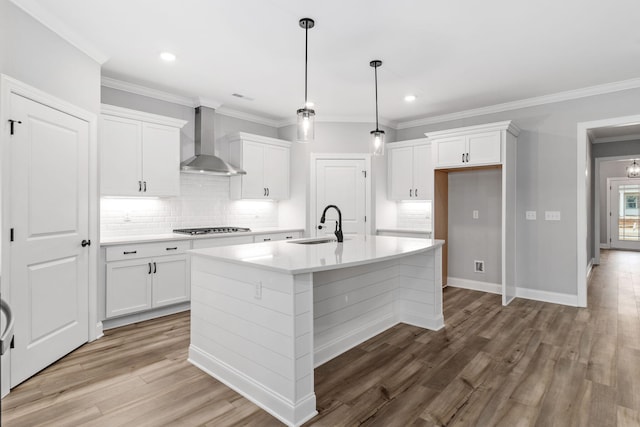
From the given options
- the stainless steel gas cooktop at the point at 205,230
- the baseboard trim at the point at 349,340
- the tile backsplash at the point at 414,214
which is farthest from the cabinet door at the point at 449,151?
the stainless steel gas cooktop at the point at 205,230

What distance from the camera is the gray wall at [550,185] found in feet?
14.9

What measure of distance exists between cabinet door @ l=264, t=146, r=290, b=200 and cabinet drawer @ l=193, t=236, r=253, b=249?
96 centimetres

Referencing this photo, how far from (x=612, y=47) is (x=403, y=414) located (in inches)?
142

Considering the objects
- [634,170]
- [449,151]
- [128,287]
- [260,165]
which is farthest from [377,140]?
[634,170]

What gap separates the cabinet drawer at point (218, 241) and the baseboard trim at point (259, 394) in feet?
5.43

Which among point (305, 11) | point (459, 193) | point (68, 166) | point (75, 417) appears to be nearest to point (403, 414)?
point (75, 417)

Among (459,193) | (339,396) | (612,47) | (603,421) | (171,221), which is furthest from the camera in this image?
(459,193)

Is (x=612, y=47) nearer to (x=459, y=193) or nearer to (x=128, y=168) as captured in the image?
(x=459, y=193)

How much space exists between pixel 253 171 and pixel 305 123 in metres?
2.53

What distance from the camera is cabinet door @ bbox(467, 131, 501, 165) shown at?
4642 mm

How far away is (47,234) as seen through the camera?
2883 millimetres

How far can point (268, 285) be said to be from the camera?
2303 mm

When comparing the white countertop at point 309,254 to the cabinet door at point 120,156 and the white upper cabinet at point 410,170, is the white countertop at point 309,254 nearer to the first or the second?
the cabinet door at point 120,156

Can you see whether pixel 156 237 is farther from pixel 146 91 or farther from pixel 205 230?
pixel 146 91
